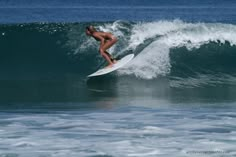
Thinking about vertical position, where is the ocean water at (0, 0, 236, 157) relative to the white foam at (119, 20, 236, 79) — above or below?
below

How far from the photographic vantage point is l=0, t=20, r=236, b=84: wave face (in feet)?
72.9

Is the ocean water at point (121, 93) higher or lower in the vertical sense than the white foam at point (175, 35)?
lower

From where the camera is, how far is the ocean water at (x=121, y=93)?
12.8 m

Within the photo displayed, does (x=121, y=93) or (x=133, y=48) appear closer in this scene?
(x=121, y=93)

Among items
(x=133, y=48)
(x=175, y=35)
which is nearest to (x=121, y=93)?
(x=133, y=48)

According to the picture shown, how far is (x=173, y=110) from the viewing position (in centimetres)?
1591

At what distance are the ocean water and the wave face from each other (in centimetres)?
3

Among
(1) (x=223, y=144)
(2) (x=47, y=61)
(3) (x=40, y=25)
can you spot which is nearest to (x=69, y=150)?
(1) (x=223, y=144)

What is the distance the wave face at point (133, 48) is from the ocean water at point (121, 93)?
30mm

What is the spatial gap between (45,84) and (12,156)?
8.78m

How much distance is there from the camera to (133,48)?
23.5 meters

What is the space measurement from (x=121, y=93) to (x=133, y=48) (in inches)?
188

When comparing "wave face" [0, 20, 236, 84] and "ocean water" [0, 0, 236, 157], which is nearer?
"ocean water" [0, 0, 236, 157]

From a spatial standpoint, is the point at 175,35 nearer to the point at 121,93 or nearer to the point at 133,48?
the point at 133,48
